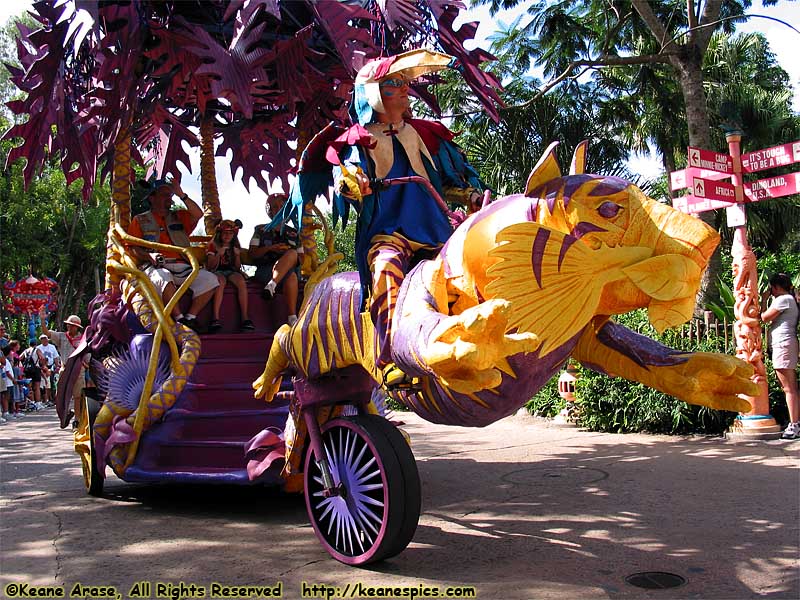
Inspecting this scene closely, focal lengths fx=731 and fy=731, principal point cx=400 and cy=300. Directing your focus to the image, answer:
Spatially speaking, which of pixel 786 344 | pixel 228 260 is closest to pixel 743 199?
pixel 786 344

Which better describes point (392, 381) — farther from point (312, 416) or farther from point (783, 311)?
point (783, 311)

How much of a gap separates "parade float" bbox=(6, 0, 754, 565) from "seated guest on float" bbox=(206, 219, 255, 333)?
0.15 m

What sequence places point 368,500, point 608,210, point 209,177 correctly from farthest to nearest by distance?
point 209,177 < point 368,500 < point 608,210

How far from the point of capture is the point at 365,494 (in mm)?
3512

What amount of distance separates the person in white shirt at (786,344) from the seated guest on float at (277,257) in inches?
181

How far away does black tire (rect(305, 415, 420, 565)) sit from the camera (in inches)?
131

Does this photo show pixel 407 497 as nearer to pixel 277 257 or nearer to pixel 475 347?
pixel 475 347

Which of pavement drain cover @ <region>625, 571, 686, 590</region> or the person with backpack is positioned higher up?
the person with backpack

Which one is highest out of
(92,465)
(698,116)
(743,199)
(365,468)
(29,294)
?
(698,116)

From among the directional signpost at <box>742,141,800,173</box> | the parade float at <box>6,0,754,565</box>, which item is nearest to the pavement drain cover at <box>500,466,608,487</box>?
the parade float at <box>6,0,754,565</box>

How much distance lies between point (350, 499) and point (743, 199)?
6068mm

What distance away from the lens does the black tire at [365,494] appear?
11.0ft

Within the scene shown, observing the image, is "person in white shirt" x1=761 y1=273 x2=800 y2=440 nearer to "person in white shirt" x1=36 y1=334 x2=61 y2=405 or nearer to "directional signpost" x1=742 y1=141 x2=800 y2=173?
"directional signpost" x1=742 y1=141 x2=800 y2=173

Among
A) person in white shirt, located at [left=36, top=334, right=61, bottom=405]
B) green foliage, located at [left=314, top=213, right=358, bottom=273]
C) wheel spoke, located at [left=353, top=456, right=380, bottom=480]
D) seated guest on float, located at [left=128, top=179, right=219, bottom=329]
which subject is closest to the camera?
wheel spoke, located at [left=353, top=456, right=380, bottom=480]
